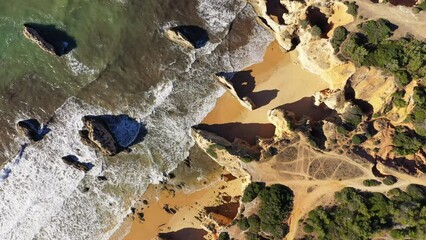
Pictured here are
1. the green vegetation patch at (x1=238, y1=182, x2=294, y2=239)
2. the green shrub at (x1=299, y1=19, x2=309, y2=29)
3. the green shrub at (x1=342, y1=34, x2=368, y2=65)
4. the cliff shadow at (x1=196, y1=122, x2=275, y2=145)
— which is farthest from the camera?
the cliff shadow at (x1=196, y1=122, x2=275, y2=145)

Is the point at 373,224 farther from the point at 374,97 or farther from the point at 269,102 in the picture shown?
→ the point at 269,102

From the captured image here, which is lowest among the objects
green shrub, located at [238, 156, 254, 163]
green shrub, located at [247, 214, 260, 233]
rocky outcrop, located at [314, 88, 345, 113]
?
green shrub, located at [247, 214, 260, 233]

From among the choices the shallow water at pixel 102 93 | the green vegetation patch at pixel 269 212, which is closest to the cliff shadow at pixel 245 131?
the shallow water at pixel 102 93

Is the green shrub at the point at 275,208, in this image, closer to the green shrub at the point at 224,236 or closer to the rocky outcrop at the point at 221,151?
the rocky outcrop at the point at 221,151

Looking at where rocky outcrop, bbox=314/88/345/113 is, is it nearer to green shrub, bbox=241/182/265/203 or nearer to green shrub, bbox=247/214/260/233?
green shrub, bbox=241/182/265/203

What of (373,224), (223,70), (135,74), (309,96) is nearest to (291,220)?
(373,224)

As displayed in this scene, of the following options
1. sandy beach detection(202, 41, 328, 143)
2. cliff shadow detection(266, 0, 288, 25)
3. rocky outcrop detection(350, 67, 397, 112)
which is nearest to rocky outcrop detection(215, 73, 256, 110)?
sandy beach detection(202, 41, 328, 143)
